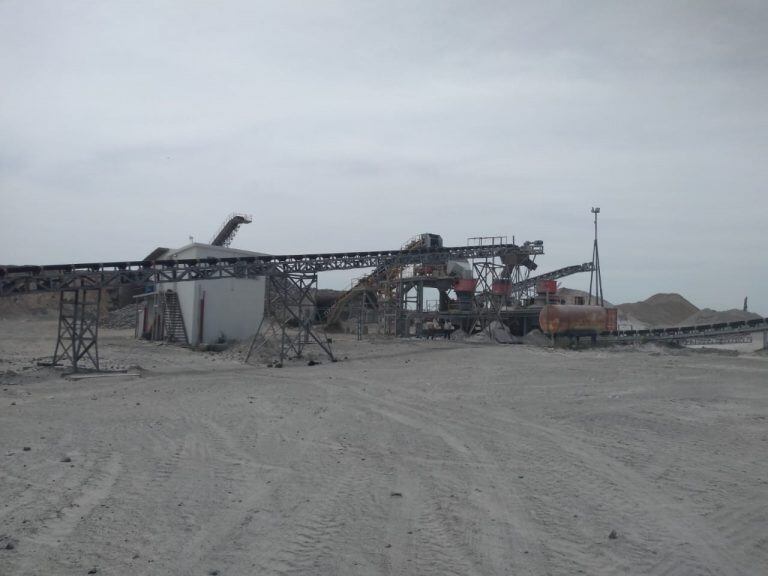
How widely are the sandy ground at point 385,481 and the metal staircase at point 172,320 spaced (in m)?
18.9

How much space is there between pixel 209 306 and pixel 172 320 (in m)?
2.93

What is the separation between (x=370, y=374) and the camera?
2248 cm

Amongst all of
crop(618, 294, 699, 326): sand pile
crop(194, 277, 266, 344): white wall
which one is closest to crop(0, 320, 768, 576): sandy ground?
crop(194, 277, 266, 344): white wall

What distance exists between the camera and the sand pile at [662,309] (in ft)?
274

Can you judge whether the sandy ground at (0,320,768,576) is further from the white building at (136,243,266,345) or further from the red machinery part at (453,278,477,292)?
the red machinery part at (453,278,477,292)

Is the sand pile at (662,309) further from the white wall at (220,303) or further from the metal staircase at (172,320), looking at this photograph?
the metal staircase at (172,320)

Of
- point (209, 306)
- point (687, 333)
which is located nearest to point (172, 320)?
point (209, 306)

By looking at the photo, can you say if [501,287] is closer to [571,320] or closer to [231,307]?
[571,320]

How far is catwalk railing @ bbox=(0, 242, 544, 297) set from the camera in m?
21.8

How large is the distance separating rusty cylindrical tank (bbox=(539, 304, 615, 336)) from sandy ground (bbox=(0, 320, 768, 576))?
17538 mm

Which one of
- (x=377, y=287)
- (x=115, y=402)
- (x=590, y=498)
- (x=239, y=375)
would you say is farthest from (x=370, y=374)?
(x=377, y=287)

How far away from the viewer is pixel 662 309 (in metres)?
86.4

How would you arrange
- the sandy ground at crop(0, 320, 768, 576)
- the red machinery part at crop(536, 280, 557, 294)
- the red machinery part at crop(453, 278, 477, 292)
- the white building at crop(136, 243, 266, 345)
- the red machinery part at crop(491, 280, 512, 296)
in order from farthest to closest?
the red machinery part at crop(453, 278, 477, 292) < the red machinery part at crop(536, 280, 557, 294) < the red machinery part at crop(491, 280, 512, 296) < the white building at crop(136, 243, 266, 345) < the sandy ground at crop(0, 320, 768, 576)

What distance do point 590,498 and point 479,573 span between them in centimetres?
262
